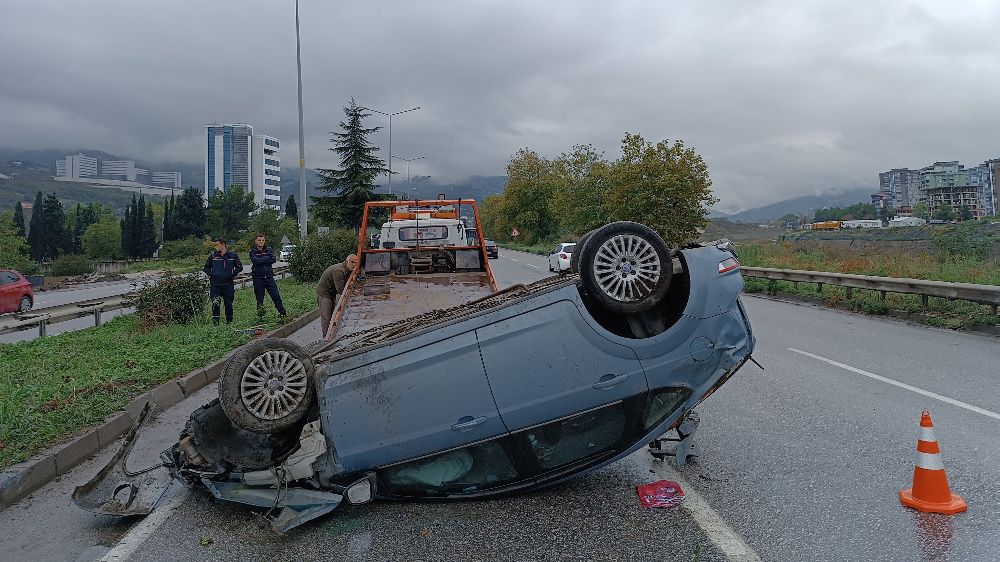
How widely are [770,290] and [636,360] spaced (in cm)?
1803

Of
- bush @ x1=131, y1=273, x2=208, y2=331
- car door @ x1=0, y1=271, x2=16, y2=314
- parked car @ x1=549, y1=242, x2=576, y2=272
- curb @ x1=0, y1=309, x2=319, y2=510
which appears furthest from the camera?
parked car @ x1=549, y1=242, x2=576, y2=272

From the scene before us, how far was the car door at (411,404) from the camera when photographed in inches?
168

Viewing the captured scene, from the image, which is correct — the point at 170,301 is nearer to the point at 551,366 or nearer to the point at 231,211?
the point at 551,366

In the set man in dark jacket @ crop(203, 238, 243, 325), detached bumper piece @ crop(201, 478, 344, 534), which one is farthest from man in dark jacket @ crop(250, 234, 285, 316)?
detached bumper piece @ crop(201, 478, 344, 534)

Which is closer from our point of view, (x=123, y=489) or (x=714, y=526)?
(x=714, y=526)

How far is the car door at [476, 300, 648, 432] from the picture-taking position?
4266 mm

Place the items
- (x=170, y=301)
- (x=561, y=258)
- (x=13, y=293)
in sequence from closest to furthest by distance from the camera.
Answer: (x=170, y=301) → (x=13, y=293) → (x=561, y=258)

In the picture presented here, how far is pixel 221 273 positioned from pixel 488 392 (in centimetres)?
1091

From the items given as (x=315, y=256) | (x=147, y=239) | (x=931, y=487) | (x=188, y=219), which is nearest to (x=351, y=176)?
(x=315, y=256)

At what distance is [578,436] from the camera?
14.6ft

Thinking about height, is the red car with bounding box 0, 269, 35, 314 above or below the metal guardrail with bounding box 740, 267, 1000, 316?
below

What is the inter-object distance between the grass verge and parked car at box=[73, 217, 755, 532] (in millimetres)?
2236

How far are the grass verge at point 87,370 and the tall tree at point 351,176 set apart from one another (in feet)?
76.8

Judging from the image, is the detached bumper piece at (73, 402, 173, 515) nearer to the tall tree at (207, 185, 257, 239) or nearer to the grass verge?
the grass verge
